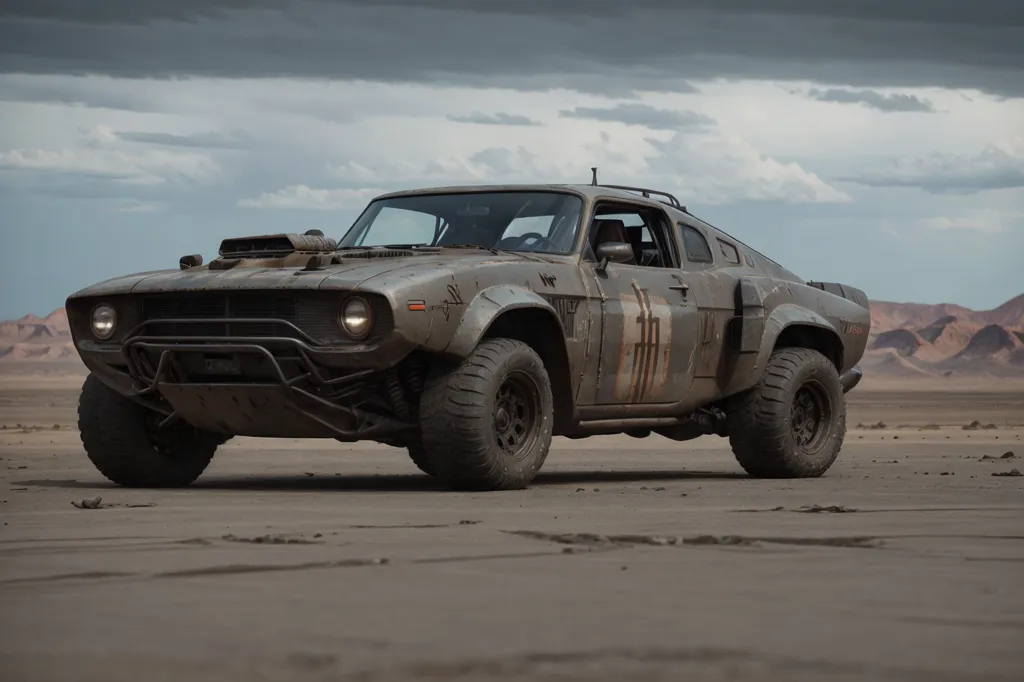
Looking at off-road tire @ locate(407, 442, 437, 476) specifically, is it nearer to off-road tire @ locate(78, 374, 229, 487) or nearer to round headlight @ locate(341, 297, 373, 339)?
off-road tire @ locate(78, 374, 229, 487)

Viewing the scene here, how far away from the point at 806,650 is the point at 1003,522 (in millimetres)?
3595

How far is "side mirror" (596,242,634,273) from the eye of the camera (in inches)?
413

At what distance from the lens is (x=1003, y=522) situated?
7496mm

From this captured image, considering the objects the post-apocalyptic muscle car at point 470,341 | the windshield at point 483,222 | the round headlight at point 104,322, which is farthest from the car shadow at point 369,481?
the windshield at point 483,222

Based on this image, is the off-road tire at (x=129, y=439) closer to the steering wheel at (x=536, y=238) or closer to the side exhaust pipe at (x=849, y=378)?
the steering wheel at (x=536, y=238)

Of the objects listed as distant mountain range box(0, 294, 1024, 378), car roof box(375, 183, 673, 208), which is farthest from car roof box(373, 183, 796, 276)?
distant mountain range box(0, 294, 1024, 378)

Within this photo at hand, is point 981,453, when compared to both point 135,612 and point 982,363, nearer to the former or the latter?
point 135,612

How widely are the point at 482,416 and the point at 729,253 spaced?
357 centimetres

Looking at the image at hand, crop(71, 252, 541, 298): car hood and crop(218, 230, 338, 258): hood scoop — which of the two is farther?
crop(218, 230, 338, 258): hood scoop

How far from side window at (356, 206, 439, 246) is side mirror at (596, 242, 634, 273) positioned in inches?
42.6

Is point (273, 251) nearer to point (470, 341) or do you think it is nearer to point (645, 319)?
point (470, 341)

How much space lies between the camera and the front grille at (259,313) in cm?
927

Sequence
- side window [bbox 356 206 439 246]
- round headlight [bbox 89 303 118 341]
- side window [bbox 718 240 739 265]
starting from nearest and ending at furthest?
round headlight [bbox 89 303 118 341], side window [bbox 356 206 439 246], side window [bbox 718 240 739 265]

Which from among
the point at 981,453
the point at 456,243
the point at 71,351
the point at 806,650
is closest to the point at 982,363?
the point at 71,351
